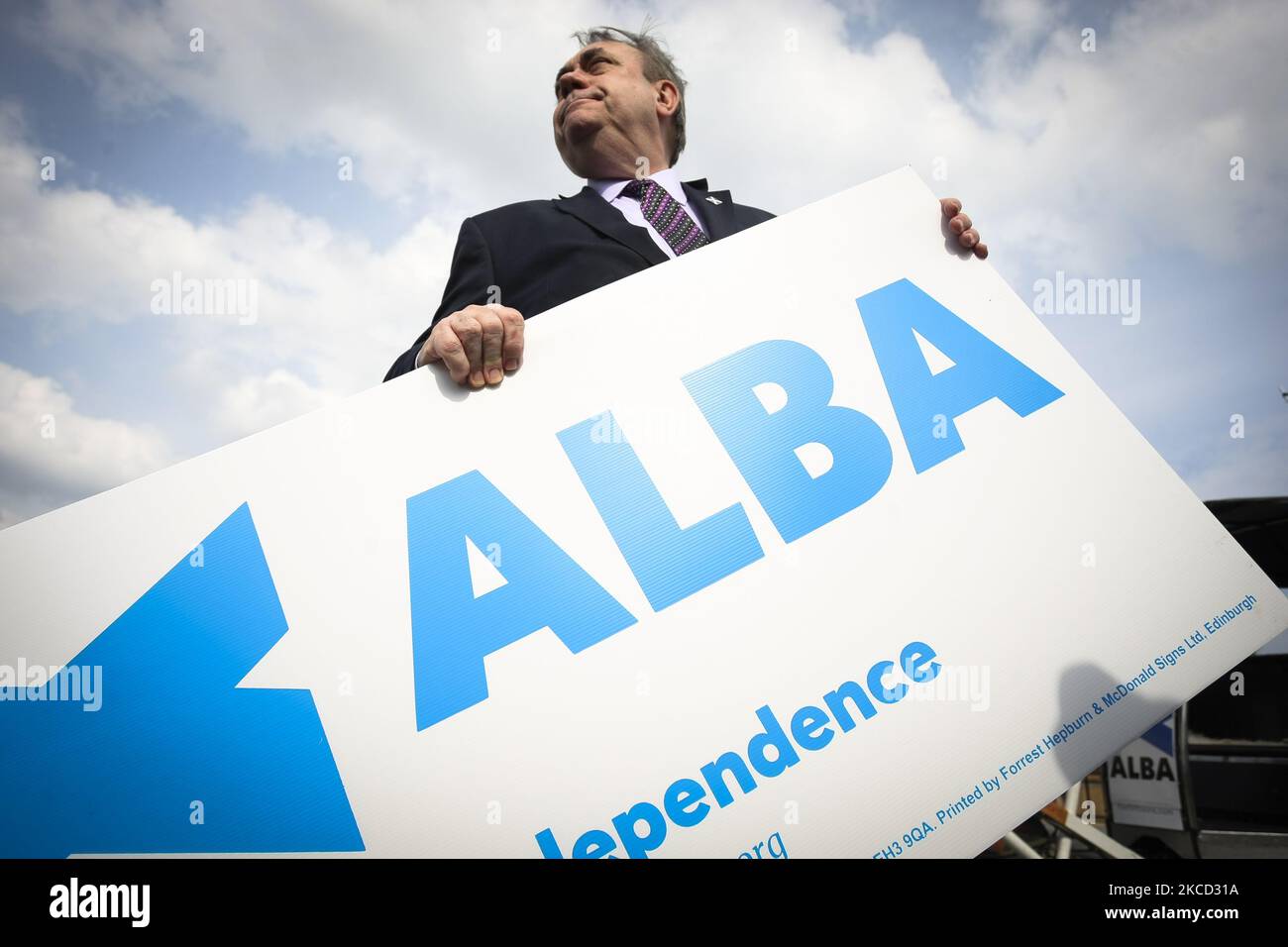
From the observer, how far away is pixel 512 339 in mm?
1116

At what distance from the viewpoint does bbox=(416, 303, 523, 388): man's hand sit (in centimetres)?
109

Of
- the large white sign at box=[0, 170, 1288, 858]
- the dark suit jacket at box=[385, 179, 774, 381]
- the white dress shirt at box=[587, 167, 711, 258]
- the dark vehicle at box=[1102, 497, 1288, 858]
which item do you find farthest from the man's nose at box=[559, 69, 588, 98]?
the dark vehicle at box=[1102, 497, 1288, 858]

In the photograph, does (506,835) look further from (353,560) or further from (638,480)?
(638,480)

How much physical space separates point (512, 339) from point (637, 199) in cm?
88

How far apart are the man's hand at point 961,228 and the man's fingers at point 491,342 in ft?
3.67

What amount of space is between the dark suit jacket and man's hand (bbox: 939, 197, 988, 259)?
2.29 ft

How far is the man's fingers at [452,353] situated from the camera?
1089 millimetres

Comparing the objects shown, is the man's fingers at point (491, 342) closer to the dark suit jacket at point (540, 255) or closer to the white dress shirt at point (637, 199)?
the dark suit jacket at point (540, 255)

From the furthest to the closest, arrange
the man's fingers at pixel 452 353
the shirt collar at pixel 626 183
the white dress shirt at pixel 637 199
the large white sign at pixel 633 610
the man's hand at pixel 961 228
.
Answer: the shirt collar at pixel 626 183 → the white dress shirt at pixel 637 199 → the man's hand at pixel 961 228 → the man's fingers at pixel 452 353 → the large white sign at pixel 633 610
